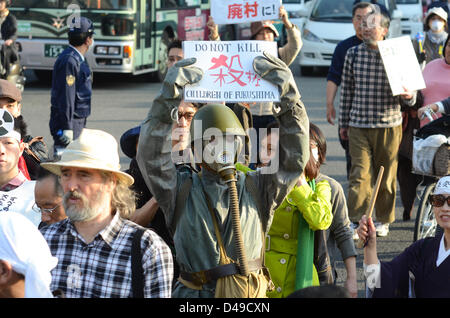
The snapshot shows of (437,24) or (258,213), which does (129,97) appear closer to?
(437,24)

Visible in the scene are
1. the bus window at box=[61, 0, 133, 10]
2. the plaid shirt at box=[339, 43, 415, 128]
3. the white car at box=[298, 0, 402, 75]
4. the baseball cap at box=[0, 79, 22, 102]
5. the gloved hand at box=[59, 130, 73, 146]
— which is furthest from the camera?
the white car at box=[298, 0, 402, 75]

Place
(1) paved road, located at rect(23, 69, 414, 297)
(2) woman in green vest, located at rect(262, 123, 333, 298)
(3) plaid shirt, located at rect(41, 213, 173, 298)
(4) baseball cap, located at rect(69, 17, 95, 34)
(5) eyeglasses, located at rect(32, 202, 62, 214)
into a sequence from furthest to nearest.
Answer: (4) baseball cap, located at rect(69, 17, 95, 34) → (1) paved road, located at rect(23, 69, 414, 297) → (5) eyeglasses, located at rect(32, 202, 62, 214) → (2) woman in green vest, located at rect(262, 123, 333, 298) → (3) plaid shirt, located at rect(41, 213, 173, 298)

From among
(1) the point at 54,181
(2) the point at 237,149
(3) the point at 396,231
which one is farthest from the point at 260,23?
(2) the point at 237,149

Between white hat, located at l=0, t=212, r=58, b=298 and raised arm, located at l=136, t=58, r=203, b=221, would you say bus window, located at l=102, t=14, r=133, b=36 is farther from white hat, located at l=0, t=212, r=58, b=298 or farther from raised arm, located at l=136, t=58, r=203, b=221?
white hat, located at l=0, t=212, r=58, b=298

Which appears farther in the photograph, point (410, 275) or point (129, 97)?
point (129, 97)

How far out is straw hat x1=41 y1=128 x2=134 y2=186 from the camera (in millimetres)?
3984

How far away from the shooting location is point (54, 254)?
151 inches

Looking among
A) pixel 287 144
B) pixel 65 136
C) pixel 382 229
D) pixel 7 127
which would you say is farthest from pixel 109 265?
pixel 65 136

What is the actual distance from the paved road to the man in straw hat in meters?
4.09

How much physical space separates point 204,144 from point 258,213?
16.5 inches

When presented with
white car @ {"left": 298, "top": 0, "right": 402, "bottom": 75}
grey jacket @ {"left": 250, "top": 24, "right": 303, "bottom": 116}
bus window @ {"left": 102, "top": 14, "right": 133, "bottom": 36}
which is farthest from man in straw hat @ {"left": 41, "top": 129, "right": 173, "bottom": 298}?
white car @ {"left": 298, "top": 0, "right": 402, "bottom": 75}

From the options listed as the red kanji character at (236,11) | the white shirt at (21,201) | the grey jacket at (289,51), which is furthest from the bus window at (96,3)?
the white shirt at (21,201)

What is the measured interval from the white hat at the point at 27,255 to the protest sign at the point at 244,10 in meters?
3.91

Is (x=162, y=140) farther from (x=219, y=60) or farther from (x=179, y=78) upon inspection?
(x=219, y=60)
